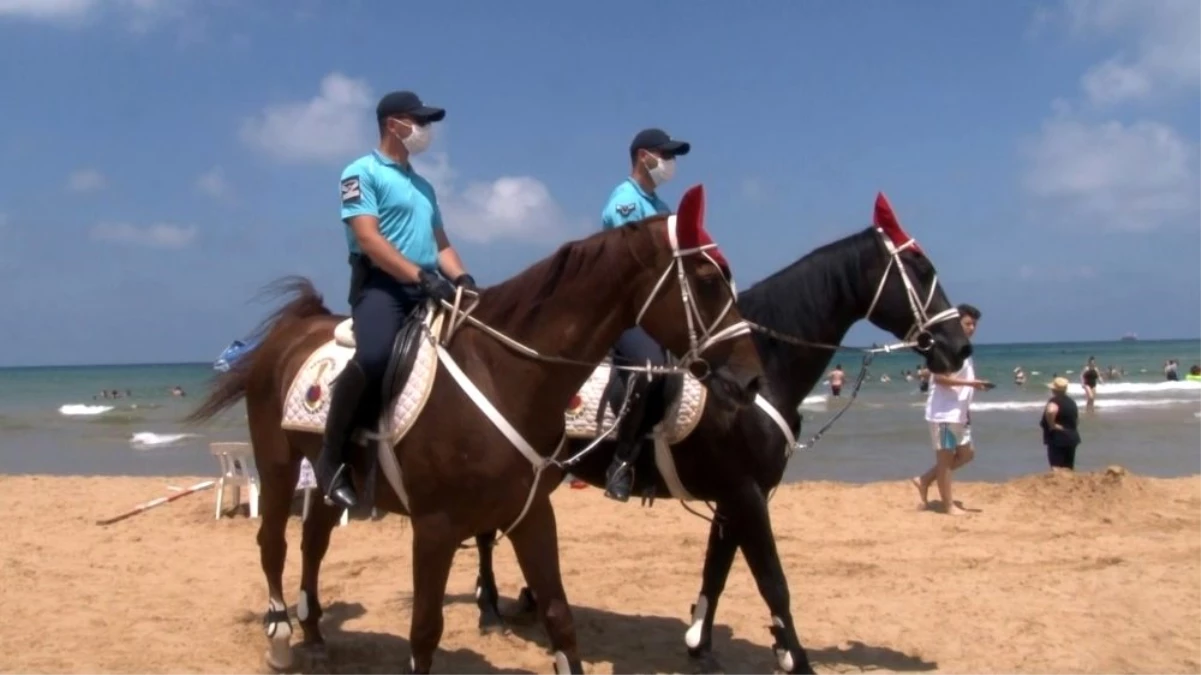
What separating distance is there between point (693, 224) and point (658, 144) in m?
1.76

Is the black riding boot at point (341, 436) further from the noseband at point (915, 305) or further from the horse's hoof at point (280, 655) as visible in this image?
the noseband at point (915, 305)

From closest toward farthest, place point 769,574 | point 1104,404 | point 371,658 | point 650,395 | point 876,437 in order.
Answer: point 769,574 < point 650,395 < point 371,658 < point 876,437 < point 1104,404

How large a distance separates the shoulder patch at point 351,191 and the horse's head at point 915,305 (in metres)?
2.64

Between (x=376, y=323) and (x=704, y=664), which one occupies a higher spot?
(x=376, y=323)

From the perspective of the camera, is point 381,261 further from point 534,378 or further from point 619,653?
point 619,653

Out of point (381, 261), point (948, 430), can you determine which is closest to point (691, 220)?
point (381, 261)

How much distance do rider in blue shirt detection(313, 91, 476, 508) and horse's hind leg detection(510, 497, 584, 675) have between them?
0.76 meters

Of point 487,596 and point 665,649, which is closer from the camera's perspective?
point 665,649

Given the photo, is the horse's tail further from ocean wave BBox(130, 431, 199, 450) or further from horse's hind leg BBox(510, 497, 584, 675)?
ocean wave BBox(130, 431, 199, 450)

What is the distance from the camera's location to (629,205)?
5.34 meters

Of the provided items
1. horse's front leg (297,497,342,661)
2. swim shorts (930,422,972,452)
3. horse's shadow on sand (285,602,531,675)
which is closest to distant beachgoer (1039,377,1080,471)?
swim shorts (930,422,972,452)

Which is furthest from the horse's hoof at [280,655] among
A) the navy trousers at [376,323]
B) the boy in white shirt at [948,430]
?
the boy in white shirt at [948,430]

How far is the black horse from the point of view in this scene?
512cm

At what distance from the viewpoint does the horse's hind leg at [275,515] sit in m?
5.48
